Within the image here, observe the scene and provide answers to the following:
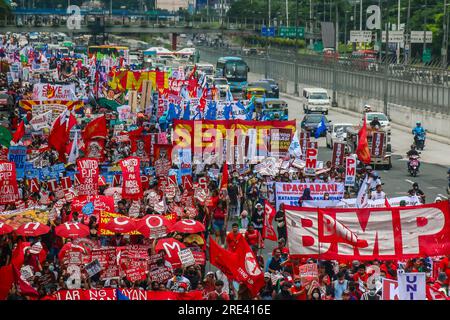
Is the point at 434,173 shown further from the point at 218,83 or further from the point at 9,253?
the point at 218,83

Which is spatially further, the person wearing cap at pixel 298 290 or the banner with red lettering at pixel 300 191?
the banner with red lettering at pixel 300 191

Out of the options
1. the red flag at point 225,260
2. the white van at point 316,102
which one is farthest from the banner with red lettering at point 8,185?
the white van at point 316,102

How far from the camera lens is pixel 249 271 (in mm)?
16453

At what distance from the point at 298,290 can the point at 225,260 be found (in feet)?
3.52

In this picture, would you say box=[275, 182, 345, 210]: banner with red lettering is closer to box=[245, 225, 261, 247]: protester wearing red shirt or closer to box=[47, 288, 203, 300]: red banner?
box=[245, 225, 261, 247]: protester wearing red shirt

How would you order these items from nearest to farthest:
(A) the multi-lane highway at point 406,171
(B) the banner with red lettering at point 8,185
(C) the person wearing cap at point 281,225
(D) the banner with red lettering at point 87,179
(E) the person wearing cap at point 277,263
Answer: (E) the person wearing cap at point 277,263 < (C) the person wearing cap at point 281,225 < (B) the banner with red lettering at point 8,185 < (D) the banner with red lettering at point 87,179 < (A) the multi-lane highway at point 406,171

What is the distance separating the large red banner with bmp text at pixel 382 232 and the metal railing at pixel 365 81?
3415 centimetres

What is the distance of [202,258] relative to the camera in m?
19.4

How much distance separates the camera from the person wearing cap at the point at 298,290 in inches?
647

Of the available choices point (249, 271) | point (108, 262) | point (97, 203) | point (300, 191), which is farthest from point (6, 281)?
point (300, 191)

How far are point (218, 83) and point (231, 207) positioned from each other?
146 ft

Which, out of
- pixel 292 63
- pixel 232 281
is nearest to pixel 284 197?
pixel 232 281

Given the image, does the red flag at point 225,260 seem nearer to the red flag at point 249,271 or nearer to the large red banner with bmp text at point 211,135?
the red flag at point 249,271

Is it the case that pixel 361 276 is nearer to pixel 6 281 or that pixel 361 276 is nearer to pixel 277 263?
pixel 277 263
